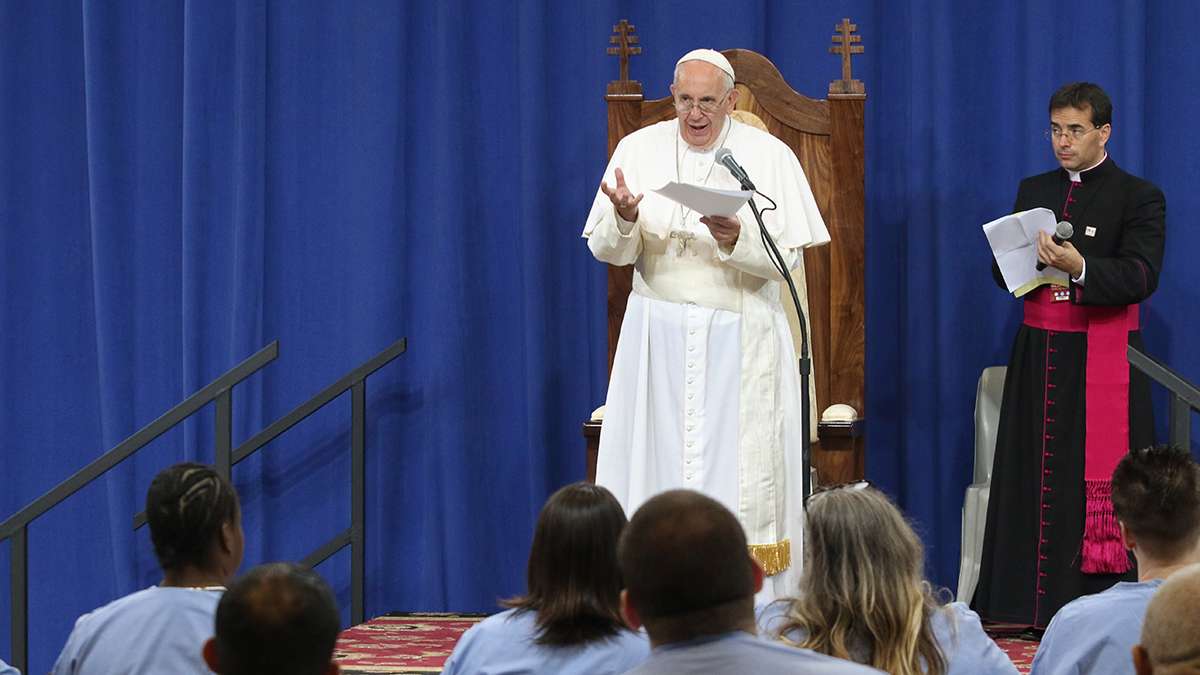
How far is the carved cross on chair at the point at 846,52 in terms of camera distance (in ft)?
19.5

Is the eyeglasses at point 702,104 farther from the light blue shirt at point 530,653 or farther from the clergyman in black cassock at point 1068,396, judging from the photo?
the light blue shirt at point 530,653

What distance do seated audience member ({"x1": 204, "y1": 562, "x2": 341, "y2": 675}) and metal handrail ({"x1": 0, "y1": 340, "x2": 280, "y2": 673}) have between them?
12.1 ft

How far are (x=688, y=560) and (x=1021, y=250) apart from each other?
12.0 ft

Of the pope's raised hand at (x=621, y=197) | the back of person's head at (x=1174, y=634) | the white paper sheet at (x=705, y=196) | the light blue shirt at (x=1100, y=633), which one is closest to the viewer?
the back of person's head at (x=1174, y=634)

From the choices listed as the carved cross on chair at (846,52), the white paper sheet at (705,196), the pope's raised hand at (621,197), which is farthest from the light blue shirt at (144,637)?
the carved cross on chair at (846,52)

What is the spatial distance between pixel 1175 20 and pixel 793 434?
2296 millimetres

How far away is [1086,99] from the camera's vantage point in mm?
5543

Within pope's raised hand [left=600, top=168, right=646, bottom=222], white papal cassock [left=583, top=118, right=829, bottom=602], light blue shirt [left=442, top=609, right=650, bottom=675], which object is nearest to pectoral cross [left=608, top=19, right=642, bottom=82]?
white papal cassock [left=583, top=118, right=829, bottom=602]

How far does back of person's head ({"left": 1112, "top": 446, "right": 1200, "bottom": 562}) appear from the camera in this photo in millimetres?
3172

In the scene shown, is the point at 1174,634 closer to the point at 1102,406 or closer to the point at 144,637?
the point at 144,637

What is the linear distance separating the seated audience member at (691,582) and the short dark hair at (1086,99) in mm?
3772

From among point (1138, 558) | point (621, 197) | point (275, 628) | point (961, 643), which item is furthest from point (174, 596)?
point (621, 197)

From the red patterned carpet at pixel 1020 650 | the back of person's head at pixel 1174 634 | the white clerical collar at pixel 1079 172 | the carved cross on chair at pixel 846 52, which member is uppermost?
the carved cross on chair at pixel 846 52

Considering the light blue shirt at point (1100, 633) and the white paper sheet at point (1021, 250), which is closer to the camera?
the light blue shirt at point (1100, 633)
